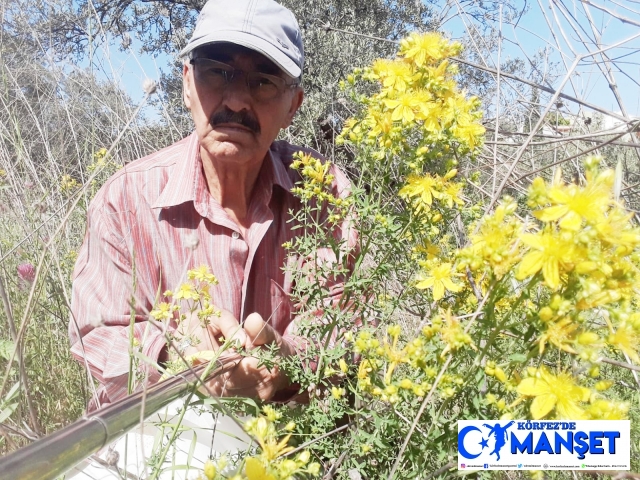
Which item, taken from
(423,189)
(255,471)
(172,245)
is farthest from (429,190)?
(172,245)

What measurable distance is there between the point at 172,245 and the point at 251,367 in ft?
2.14

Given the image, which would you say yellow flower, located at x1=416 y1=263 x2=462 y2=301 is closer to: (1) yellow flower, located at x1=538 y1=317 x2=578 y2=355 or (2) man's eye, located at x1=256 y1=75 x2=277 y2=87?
(1) yellow flower, located at x1=538 y1=317 x2=578 y2=355

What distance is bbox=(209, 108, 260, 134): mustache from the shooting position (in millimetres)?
1695

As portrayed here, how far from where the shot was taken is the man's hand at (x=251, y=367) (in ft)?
4.26

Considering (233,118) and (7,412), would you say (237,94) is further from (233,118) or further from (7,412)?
(7,412)

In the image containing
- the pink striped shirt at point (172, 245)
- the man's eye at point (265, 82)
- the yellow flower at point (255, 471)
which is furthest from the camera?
the man's eye at point (265, 82)

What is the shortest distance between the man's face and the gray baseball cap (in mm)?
49

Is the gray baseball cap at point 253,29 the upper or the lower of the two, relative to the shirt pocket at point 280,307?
upper

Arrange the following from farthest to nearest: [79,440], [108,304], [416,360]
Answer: [108,304], [416,360], [79,440]

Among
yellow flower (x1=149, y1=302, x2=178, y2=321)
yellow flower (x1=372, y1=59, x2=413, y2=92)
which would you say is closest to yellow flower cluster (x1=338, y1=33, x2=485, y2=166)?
yellow flower (x1=372, y1=59, x2=413, y2=92)

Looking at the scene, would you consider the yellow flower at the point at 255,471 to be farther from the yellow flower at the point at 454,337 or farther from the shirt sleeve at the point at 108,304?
the shirt sleeve at the point at 108,304

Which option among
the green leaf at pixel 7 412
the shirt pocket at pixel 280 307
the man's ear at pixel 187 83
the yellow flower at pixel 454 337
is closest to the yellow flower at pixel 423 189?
the yellow flower at pixel 454 337

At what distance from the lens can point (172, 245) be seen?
71.0 inches

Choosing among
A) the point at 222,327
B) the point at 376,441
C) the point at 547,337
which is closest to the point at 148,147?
the point at 222,327
